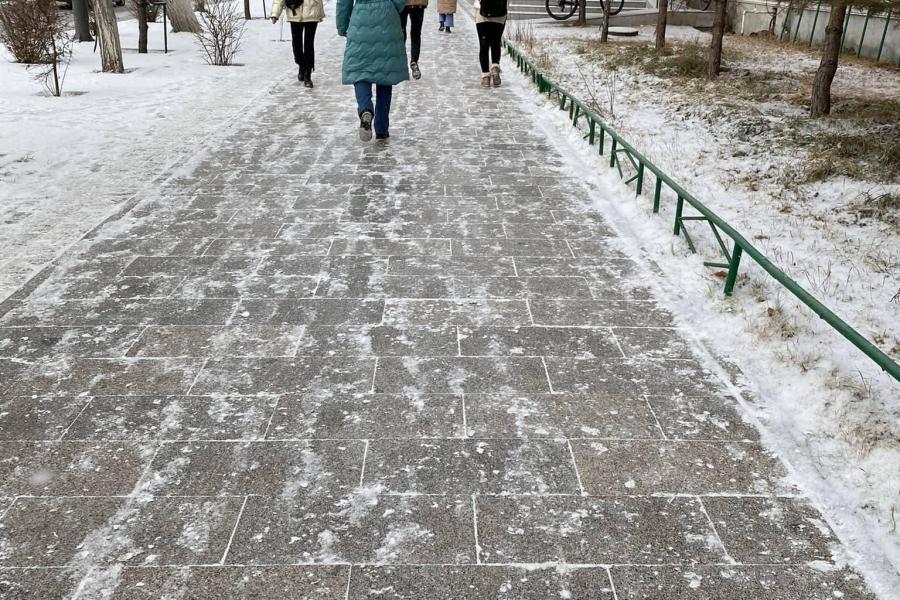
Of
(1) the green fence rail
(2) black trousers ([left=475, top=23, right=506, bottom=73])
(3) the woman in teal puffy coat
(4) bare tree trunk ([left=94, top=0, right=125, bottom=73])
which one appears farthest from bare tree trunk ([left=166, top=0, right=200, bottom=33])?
Result: (3) the woman in teal puffy coat

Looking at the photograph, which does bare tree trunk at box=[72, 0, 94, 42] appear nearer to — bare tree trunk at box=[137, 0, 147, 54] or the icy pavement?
bare tree trunk at box=[137, 0, 147, 54]

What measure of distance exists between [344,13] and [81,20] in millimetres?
11723

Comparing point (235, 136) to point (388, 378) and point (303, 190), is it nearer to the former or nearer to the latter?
point (303, 190)

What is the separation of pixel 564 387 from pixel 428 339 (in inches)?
35.4

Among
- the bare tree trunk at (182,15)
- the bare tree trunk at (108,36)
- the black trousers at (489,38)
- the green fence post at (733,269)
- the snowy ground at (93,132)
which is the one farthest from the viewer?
the bare tree trunk at (182,15)

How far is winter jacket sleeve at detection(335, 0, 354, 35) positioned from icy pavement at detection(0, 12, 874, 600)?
3.13 metres

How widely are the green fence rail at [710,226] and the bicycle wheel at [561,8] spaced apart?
11.0 meters

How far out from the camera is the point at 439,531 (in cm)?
292

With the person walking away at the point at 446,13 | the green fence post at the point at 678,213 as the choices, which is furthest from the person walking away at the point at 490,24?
the person walking away at the point at 446,13

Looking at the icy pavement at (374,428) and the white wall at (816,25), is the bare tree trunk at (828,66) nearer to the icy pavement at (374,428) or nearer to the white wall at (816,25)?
the white wall at (816,25)

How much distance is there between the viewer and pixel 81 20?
675 inches

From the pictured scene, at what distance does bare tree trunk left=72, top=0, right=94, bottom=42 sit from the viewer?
17.1 metres

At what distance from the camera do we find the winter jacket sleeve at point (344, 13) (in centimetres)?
838

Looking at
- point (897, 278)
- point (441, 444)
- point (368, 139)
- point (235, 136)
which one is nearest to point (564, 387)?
point (441, 444)
